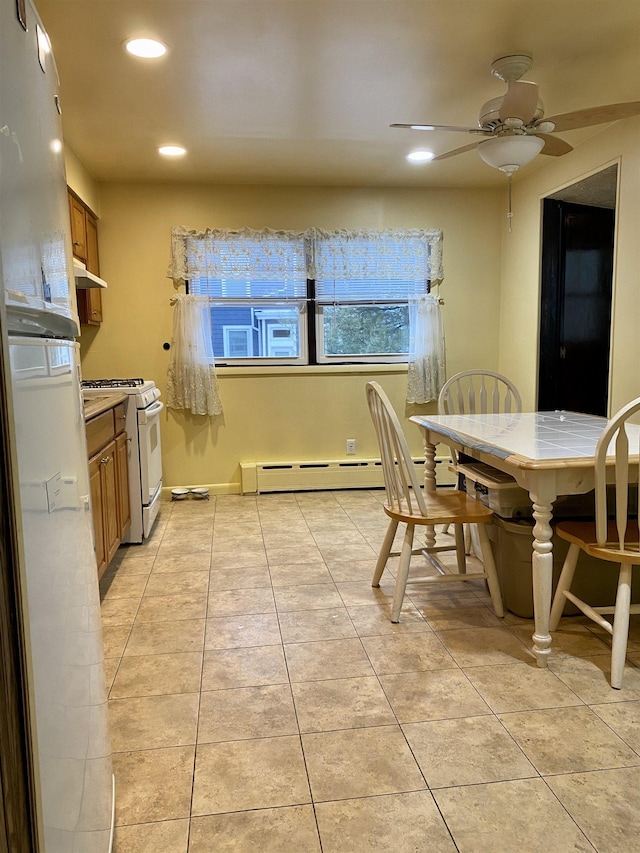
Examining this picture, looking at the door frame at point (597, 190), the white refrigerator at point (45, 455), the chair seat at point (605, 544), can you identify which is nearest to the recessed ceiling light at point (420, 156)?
the door frame at point (597, 190)

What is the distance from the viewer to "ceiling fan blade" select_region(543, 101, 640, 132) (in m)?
2.23

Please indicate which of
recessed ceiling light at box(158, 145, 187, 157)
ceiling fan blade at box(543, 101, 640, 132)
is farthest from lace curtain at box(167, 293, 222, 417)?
ceiling fan blade at box(543, 101, 640, 132)

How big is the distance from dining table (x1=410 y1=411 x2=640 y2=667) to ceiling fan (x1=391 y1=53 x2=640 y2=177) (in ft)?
3.75

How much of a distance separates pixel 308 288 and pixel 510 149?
92.7 inches

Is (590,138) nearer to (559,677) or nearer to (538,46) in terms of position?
(538,46)

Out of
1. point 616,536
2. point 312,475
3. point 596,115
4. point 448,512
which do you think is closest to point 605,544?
point 616,536

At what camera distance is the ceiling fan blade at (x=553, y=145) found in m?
2.55

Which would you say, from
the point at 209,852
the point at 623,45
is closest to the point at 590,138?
the point at 623,45

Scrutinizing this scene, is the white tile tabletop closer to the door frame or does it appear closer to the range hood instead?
the door frame

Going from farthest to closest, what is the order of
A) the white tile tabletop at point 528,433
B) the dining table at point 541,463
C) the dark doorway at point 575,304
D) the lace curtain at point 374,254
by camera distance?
the lace curtain at point 374,254, the dark doorway at point 575,304, the white tile tabletop at point 528,433, the dining table at point 541,463

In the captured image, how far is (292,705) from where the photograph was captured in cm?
189

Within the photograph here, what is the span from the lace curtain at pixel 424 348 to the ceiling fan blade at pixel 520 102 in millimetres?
2299

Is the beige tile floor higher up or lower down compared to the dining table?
lower down

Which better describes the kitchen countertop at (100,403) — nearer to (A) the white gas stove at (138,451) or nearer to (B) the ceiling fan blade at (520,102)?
(A) the white gas stove at (138,451)
